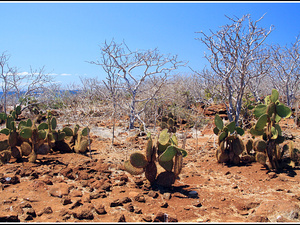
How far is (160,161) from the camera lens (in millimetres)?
3602

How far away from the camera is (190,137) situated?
304 inches

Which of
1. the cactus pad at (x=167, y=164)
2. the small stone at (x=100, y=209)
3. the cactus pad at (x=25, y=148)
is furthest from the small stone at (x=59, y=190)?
the cactus pad at (x=25, y=148)

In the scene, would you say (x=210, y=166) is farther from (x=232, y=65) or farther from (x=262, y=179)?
(x=232, y=65)

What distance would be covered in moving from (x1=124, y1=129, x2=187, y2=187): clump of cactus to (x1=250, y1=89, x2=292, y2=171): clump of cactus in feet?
4.99

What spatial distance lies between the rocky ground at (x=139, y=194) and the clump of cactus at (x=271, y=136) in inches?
7.8

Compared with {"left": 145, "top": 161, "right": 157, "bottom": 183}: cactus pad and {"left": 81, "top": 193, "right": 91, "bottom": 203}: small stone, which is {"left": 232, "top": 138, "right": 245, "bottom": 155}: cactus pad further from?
{"left": 81, "top": 193, "right": 91, "bottom": 203}: small stone

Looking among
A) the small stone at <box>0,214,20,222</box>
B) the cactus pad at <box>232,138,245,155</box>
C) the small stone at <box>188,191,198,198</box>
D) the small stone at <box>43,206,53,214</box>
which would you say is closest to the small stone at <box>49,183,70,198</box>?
the small stone at <box>43,206,53,214</box>

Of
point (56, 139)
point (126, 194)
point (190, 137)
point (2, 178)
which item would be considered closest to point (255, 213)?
point (126, 194)

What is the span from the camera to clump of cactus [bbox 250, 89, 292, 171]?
4230 mm

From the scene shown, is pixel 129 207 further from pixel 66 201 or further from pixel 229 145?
pixel 229 145

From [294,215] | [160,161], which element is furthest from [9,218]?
[294,215]

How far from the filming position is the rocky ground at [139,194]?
8.95 feet

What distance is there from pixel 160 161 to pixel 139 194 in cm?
51

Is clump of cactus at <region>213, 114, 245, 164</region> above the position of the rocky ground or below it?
above
